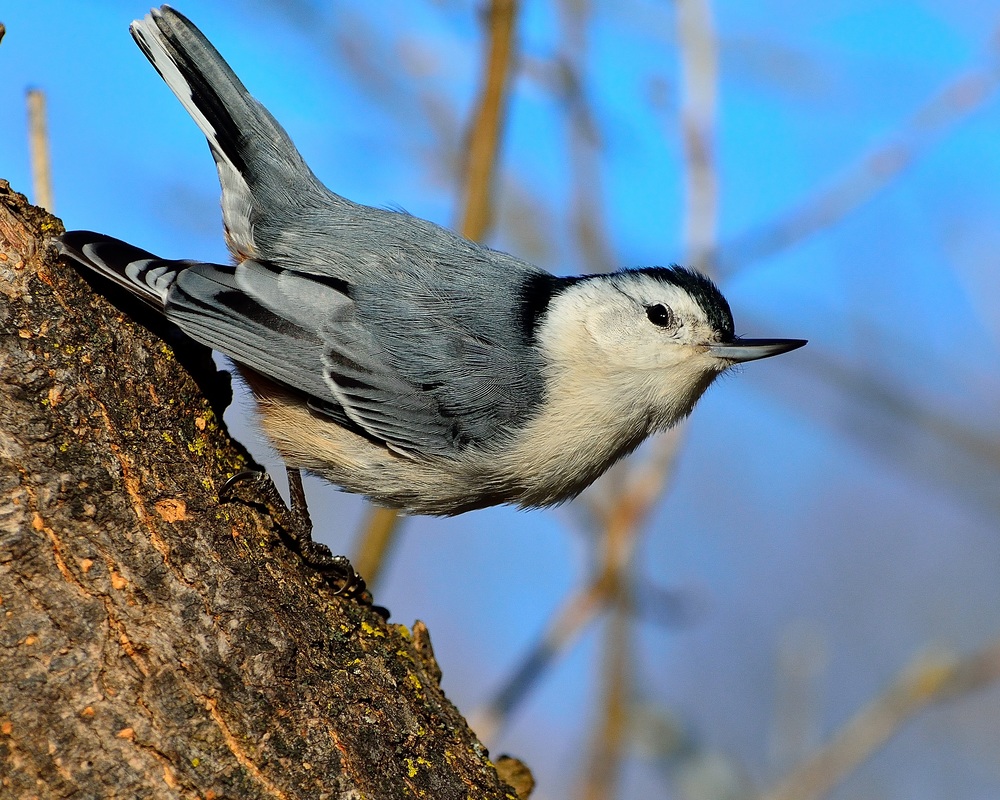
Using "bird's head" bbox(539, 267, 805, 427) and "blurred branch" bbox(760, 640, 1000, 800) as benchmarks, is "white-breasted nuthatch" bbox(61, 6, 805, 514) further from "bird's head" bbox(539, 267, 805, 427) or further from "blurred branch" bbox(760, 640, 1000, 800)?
"blurred branch" bbox(760, 640, 1000, 800)

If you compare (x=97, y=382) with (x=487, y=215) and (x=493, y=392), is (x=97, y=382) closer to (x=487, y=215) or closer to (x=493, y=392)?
(x=493, y=392)

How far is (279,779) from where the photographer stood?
144 cm

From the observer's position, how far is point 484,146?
7.77ft

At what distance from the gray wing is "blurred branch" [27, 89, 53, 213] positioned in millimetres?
393

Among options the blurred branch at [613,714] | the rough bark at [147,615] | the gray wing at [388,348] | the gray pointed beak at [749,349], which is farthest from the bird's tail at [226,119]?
the blurred branch at [613,714]

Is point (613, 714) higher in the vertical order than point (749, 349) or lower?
lower

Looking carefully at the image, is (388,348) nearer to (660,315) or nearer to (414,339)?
(414,339)

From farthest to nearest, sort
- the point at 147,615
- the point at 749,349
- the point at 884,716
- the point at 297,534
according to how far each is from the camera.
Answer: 1. the point at 884,716
2. the point at 749,349
3. the point at 297,534
4. the point at 147,615

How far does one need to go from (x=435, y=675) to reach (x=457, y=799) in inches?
14.4

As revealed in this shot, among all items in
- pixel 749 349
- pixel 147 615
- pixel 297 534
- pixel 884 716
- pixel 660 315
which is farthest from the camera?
pixel 884 716

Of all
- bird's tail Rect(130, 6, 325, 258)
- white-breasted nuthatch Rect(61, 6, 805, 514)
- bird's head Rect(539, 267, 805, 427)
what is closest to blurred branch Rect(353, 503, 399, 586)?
white-breasted nuthatch Rect(61, 6, 805, 514)

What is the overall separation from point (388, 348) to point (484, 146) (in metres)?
0.61

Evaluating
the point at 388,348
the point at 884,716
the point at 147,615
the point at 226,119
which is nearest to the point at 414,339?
the point at 388,348

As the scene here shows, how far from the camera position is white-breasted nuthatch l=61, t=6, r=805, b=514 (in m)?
2.13
